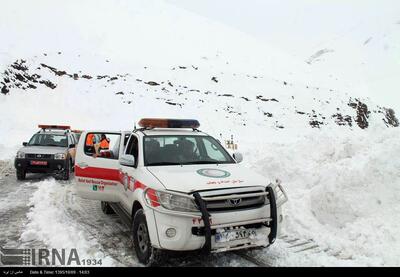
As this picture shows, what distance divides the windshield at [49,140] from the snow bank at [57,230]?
391 cm

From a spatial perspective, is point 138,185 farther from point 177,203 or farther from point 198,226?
point 198,226

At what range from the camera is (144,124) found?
6.49 metres

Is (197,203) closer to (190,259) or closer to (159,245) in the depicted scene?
(159,245)

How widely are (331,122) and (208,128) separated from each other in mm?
14809

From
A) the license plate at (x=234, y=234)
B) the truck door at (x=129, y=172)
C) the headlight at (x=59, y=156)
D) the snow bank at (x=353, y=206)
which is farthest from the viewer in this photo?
the headlight at (x=59, y=156)

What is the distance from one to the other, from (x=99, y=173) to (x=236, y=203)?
10.4ft

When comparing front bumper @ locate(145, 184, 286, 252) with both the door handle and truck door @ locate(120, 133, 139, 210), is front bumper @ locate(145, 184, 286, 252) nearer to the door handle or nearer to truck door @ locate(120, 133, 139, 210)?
truck door @ locate(120, 133, 139, 210)

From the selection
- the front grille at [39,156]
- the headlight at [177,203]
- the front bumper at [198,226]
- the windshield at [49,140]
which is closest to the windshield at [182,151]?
the headlight at [177,203]

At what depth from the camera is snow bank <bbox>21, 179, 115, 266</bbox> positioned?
17.4 feet

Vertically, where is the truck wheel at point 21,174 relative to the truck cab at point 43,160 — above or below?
below

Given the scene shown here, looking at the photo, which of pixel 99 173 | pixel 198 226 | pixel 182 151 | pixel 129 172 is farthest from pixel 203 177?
pixel 99 173

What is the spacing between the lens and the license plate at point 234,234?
4.37 meters

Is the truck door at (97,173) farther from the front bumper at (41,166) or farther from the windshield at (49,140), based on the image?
the windshield at (49,140)

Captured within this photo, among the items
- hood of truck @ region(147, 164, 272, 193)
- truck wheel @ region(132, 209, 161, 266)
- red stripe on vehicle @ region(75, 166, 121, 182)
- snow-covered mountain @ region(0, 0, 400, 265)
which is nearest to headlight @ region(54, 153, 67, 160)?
red stripe on vehicle @ region(75, 166, 121, 182)
